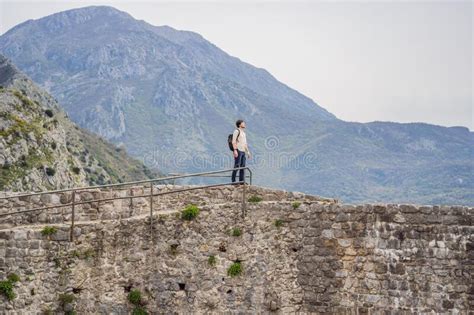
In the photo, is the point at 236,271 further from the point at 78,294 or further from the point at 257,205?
the point at 78,294

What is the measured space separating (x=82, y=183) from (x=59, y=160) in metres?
4.78

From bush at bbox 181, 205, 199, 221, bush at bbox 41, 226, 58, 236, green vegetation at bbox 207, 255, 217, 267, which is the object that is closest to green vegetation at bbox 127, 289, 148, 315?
green vegetation at bbox 207, 255, 217, 267

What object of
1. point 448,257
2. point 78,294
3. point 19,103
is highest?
point 19,103

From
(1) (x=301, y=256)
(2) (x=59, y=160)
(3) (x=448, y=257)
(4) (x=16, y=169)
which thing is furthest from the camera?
(2) (x=59, y=160)

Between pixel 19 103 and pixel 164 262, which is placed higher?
pixel 19 103

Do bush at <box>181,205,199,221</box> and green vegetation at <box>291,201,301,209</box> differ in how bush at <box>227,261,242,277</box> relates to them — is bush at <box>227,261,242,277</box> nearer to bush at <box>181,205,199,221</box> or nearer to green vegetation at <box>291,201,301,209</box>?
bush at <box>181,205,199,221</box>

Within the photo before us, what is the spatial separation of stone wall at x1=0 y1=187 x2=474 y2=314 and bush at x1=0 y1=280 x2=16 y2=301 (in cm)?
17

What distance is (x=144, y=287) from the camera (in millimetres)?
18375

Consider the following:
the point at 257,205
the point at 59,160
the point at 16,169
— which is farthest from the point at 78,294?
the point at 59,160

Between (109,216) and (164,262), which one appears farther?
(109,216)

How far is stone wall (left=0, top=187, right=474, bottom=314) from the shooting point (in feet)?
57.0

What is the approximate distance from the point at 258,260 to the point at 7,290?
19.9 feet

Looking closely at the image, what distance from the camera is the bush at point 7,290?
57.1 ft

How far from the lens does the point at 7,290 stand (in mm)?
17391
